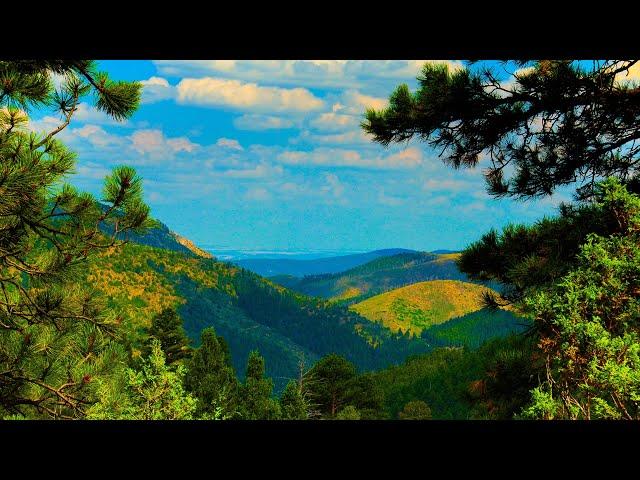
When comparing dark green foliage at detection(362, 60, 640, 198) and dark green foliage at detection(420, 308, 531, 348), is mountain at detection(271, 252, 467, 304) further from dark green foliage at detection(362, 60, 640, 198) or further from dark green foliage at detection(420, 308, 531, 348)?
dark green foliage at detection(362, 60, 640, 198)

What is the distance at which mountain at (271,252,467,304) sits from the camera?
158m

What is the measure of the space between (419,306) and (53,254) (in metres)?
112

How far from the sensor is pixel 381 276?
16312 cm

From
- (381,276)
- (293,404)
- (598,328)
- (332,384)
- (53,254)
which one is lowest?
(293,404)

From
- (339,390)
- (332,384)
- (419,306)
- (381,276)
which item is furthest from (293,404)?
(381,276)

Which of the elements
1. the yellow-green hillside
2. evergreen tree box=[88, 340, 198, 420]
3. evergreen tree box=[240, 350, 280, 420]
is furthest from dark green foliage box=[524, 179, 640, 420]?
the yellow-green hillside

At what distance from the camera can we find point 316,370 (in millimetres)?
24484

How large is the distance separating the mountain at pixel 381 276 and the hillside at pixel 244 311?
57.8 m

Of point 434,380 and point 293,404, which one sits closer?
point 293,404

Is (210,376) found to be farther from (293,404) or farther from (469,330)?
(469,330)

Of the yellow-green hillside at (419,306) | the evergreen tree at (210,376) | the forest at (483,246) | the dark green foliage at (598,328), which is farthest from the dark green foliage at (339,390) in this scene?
the yellow-green hillside at (419,306)
